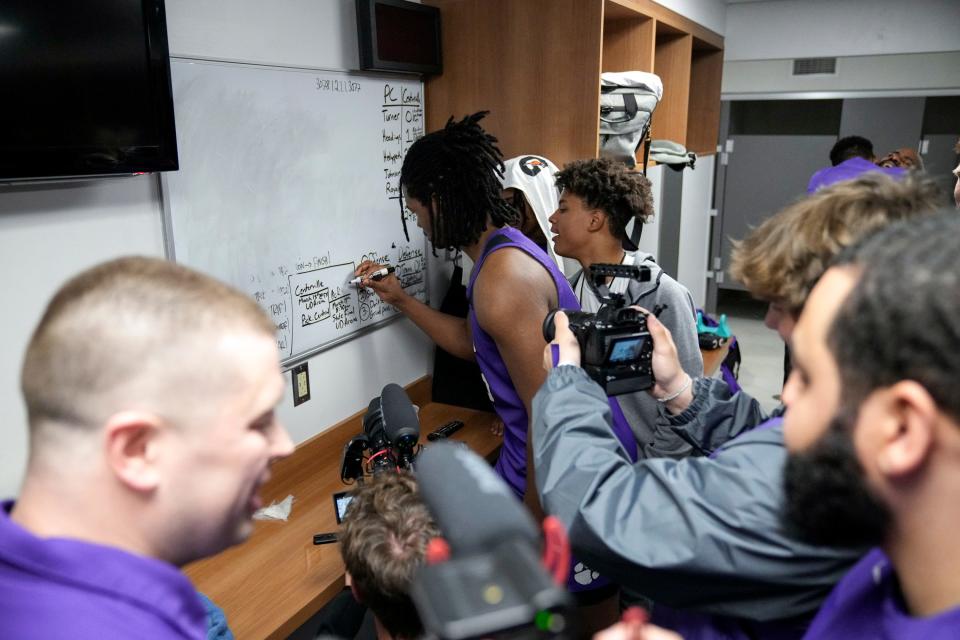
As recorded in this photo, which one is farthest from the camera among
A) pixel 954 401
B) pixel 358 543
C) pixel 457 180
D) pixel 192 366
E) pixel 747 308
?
pixel 747 308

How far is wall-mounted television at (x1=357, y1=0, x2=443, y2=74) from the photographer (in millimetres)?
2098

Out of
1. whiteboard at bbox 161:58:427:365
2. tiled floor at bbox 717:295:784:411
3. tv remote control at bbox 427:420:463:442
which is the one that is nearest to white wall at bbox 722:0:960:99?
tiled floor at bbox 717:295:784:411

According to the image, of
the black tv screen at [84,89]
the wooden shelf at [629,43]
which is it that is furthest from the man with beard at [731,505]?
the wooden shelf at [629,43]

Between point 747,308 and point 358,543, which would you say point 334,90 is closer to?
point 358,543

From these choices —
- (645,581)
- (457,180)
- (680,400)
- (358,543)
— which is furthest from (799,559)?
(457,180)

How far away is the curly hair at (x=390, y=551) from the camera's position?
3.75 ft

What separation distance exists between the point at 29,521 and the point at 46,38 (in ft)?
3.32

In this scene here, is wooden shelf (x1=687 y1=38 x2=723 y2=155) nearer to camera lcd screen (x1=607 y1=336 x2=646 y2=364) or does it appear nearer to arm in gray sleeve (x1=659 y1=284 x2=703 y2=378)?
arm in gray sleeve (x1=659 y1=284 x2=703 y2=378)

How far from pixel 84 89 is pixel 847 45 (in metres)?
5.35

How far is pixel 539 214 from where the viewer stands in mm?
2525

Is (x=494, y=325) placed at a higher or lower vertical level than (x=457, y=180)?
lower

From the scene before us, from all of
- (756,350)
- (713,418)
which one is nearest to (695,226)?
(756,350)

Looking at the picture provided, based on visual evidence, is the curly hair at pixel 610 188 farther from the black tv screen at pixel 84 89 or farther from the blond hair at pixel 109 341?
the blond hair at pixel 109 341

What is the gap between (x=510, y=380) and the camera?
1787 mm
